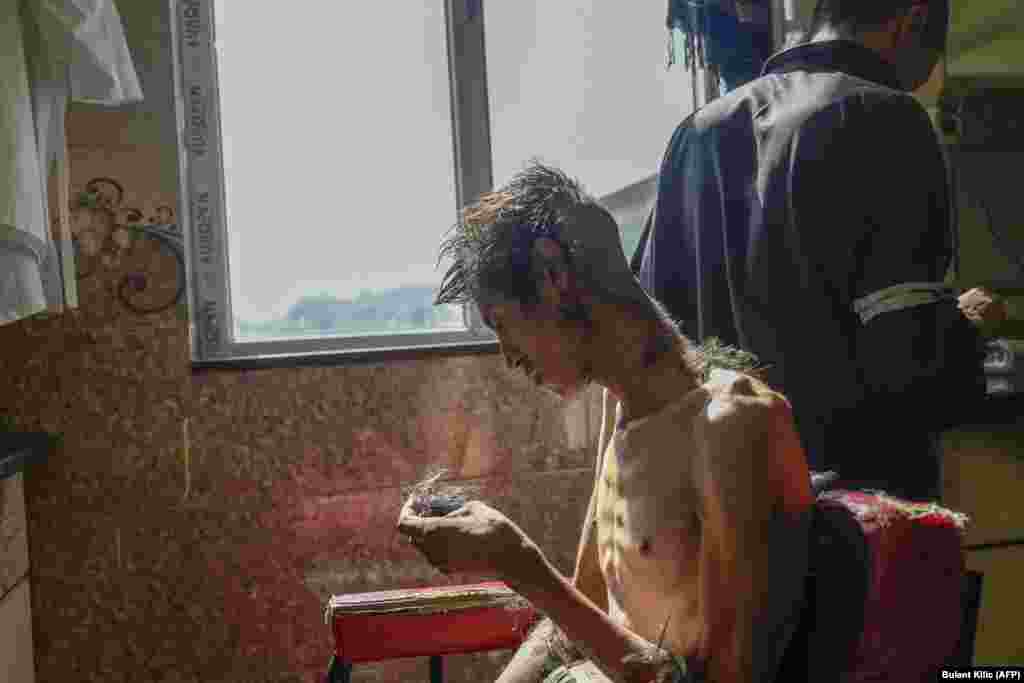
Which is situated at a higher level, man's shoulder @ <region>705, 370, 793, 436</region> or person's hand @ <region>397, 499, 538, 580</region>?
man's shoulder @ <region>705, 370, 793, 436</region>

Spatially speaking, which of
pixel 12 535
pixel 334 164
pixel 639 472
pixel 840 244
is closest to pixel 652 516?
pixel 639 472

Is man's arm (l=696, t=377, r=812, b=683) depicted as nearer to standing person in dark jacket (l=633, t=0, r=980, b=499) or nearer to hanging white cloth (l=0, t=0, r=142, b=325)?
standing person in dark jacket (l=633, t=0, r=980, b=499)

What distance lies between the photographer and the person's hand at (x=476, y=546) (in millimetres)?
994

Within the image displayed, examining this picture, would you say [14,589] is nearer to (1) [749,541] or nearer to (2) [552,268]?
(2) [552,268]

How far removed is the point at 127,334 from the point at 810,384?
1731mm

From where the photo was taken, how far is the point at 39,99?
1828 mm

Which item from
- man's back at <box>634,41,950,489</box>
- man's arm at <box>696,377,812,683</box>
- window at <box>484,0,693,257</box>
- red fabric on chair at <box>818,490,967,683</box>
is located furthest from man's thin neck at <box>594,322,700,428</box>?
window at <box>484,0,693,257</box>

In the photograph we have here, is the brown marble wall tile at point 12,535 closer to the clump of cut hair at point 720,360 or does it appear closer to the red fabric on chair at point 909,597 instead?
the clump of cut hair at point 720,360

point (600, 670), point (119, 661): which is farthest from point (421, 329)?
point (600, 670)

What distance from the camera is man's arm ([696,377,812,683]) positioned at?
87cm

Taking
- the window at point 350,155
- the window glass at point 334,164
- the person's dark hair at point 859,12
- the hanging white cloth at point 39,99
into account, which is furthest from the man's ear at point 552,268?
the window glass at point 334,164

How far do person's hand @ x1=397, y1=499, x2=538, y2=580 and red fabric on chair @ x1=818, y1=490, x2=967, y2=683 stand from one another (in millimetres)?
362

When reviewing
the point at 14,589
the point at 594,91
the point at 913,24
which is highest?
the point at 594,91

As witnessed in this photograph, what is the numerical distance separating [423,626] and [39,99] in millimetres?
1342
